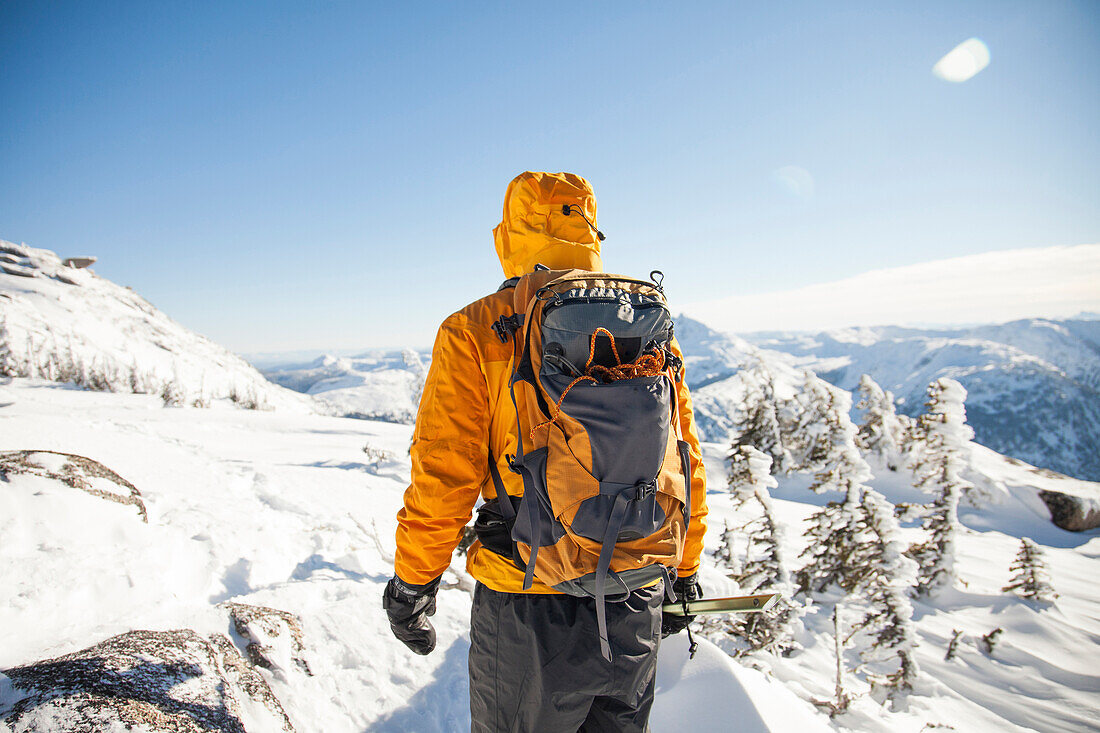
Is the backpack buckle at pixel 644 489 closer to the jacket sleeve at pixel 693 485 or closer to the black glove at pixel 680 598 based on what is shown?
the jacket sleeve at pixel 693 485

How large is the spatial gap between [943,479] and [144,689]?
15.3 metres

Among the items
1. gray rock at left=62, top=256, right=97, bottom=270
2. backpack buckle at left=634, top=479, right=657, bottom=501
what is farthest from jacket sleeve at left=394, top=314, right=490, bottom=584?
gray rock at left=62, top=256, right=97, bottom=270

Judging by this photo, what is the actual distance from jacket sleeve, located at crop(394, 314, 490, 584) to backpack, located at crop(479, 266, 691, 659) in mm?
268

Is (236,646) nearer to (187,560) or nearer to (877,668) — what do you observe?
(187,560)

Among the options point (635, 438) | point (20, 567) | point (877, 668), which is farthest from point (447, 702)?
point (877, 668)

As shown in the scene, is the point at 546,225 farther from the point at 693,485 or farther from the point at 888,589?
the point at 888,589

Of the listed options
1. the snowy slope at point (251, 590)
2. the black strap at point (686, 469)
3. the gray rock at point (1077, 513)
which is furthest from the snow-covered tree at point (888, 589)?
the gray rock at point (1077, 513)

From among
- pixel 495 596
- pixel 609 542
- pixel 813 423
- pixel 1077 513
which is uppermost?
pixel 609 542

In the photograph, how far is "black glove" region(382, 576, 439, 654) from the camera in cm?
200

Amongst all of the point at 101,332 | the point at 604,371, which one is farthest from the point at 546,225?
the point at 101,332

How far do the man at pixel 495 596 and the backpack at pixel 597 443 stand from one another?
0.14 metres

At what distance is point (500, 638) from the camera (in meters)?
1.87

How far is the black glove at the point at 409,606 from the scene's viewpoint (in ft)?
6.56

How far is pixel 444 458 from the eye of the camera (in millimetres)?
1876
